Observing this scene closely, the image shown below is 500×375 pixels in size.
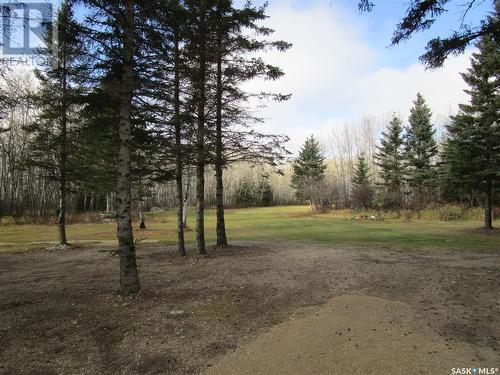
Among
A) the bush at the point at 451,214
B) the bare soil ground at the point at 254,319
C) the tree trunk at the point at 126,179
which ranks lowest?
the bare soil ground at the point at 254,319

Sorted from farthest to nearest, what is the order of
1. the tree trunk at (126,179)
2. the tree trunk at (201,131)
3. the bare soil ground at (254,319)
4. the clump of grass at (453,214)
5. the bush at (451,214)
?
1. the bush at (451,214)
2. the clump of grass at (453,214)
3. the tree trunk at (201,131)
4. the tree trunk at (126,179)
5. the bare soil ground at (254,319)

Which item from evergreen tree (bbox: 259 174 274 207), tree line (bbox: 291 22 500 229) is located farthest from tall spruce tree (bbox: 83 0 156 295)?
evergreen tree (bbox: 259 174 274 207)

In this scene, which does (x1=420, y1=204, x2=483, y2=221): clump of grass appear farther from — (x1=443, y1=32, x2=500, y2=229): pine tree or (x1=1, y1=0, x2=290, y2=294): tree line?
(x1=1, y1=0, x2=290, y2=294): tree line

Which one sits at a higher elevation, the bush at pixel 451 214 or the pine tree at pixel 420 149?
the pine tree at pixel 420 149

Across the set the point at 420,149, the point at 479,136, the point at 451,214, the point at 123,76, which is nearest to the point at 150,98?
the point at 123,76

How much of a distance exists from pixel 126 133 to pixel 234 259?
18.8ft

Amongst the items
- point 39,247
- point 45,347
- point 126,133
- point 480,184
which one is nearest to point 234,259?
point 126,133

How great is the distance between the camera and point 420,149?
35.7m

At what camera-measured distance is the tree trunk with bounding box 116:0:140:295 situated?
6.56m

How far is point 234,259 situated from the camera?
36.2ft

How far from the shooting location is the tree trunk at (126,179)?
21.5 feet

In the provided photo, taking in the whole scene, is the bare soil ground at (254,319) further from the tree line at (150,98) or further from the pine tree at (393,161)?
the pine tree at (393,161)

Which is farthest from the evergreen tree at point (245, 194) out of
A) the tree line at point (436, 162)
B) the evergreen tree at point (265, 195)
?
the tree line at point (436, 162)

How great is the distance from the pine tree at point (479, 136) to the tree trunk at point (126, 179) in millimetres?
17813
